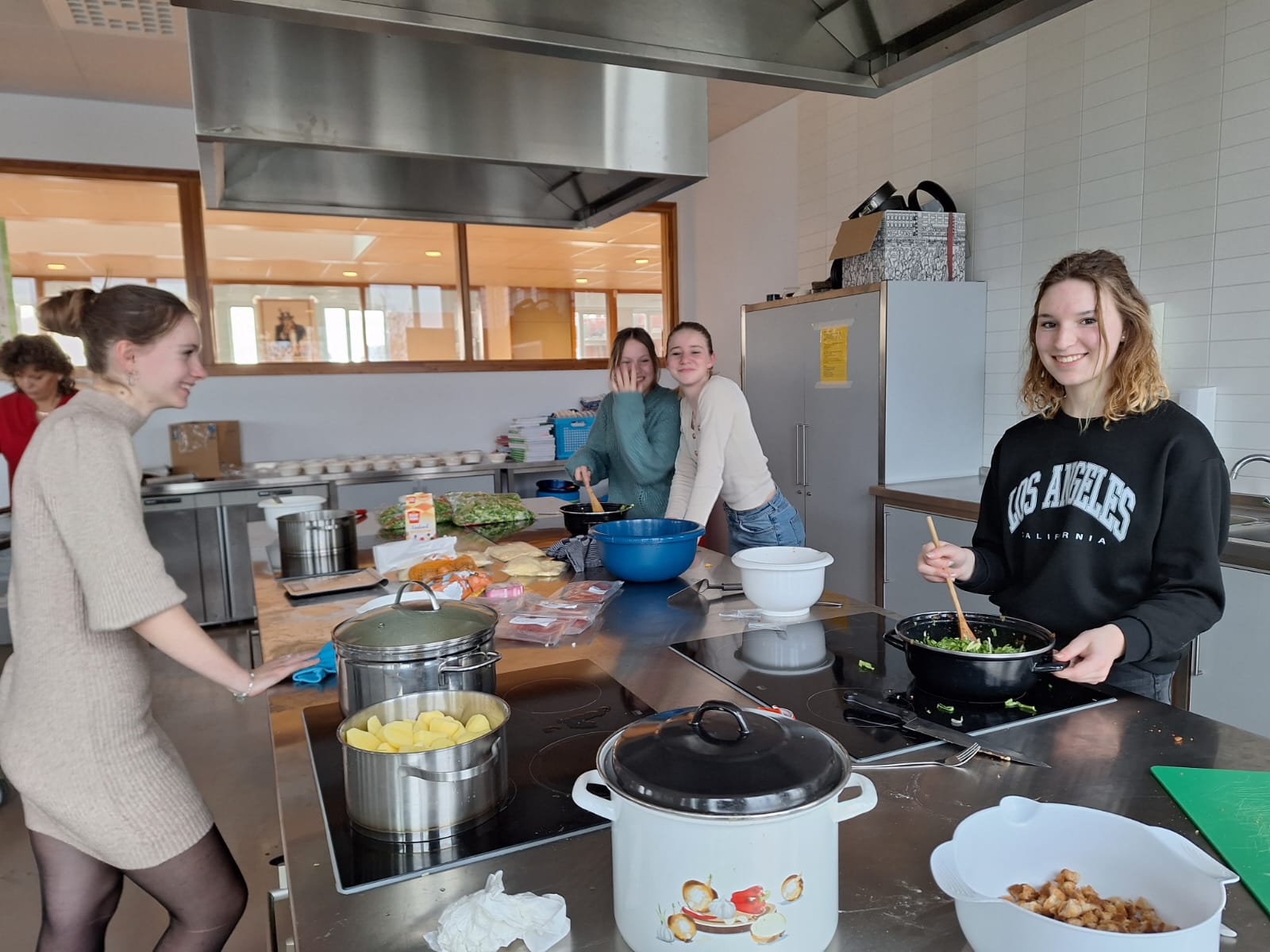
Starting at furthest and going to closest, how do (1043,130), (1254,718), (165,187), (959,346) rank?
(165,187) → (959,346) → (1043,130) → (1254,718)

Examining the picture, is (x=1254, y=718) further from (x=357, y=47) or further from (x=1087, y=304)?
(x=357, y=47)

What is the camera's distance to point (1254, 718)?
90.0 inches

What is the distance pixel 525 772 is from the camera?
1.06m

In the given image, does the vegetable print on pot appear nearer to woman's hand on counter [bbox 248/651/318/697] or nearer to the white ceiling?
woman's hand on counter [bbox 248/651/318/697]

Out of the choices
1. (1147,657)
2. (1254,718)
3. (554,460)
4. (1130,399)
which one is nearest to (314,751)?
(1147,657)

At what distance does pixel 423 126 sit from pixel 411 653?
1.28 metres

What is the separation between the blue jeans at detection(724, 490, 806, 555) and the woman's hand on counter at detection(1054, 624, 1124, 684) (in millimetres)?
1449

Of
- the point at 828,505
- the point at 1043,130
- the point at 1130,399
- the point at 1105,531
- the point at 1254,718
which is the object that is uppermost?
the point at 1043,130

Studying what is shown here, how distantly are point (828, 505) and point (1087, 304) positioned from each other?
2.58 metres

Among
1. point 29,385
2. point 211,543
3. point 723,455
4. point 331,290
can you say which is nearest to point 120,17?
point 29,385

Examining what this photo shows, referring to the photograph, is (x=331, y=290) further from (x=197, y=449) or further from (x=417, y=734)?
(x=417, y=734)

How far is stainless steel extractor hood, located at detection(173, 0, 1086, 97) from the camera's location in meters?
1.25

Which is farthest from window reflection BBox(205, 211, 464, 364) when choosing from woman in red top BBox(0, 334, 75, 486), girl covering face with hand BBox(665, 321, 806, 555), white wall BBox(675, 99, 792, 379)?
girl covering face with hand BBox(665, 321, 806, 555)

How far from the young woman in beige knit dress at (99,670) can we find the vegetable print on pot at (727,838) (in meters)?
0.80
